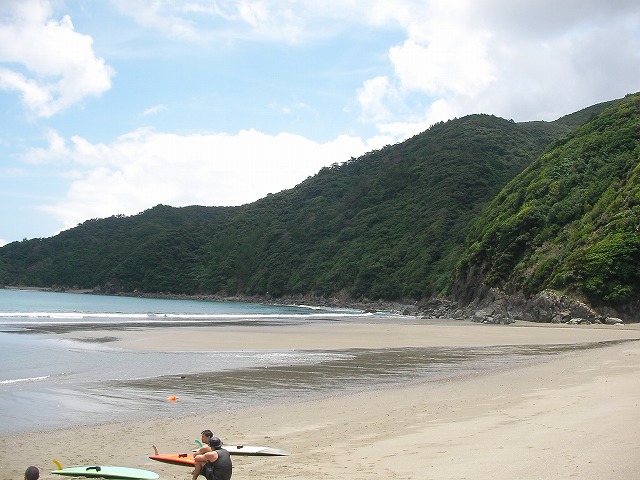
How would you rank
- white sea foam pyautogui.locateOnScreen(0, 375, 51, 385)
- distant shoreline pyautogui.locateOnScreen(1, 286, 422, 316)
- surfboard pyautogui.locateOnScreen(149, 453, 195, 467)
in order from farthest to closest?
1. distant shoreline pyautogui.locateOnScreen(1, 286, 422, 316)
2. white sea foam pyautogui.locateOnScreen(0, 375, 51, 385)
3. surfboard pyautogui.locateOnScreen(149, 453, 195, 467)

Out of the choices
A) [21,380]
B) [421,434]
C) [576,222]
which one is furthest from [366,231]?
[421,434]

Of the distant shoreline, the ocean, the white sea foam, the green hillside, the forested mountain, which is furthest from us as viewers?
the distant shoreline

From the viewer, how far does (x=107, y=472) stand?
821cm

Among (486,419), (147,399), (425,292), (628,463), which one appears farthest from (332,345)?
(425,292)

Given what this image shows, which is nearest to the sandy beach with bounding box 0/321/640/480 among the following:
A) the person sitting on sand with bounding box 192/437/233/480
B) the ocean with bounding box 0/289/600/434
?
the person sitting on sand with bounding box 192/437/233/480

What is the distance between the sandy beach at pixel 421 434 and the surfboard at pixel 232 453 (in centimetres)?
10

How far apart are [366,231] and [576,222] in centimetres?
7047

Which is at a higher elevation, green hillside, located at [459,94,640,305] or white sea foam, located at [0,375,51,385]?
green hillside, located at [459,94,640,305]

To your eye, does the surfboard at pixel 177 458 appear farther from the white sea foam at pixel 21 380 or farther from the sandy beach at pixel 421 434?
the white sea foam at pixel 21 380

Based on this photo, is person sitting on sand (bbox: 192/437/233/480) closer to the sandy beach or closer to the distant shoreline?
the sandy beach

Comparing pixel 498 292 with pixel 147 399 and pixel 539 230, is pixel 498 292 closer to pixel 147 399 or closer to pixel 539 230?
pixel 539 230

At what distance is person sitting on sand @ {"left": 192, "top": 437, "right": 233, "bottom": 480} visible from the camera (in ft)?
24.8

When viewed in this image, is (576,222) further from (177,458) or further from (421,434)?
(177,458)

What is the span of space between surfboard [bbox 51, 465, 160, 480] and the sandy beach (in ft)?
0.93
